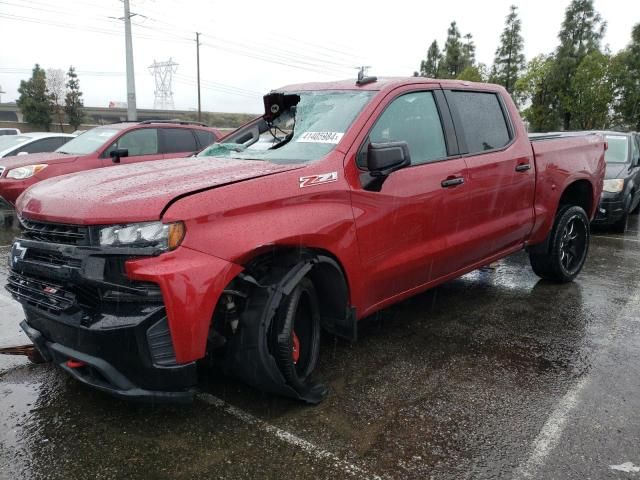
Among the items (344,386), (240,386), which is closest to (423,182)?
(344,386)

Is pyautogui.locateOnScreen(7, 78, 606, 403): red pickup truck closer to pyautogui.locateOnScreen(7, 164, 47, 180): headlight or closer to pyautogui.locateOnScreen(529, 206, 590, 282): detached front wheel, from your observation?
pyautogui.locateOnScreen(529, 206, 590, 282): detached front wheel

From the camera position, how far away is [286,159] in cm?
330

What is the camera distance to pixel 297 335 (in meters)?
3.15

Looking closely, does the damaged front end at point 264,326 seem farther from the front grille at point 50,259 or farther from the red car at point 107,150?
the red car at point 107,150

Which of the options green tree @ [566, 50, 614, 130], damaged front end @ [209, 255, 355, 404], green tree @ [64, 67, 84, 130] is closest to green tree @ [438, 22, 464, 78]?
green tree @ [566, 50, 614, 130]

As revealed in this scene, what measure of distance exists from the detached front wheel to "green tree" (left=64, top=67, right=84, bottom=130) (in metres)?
50.7

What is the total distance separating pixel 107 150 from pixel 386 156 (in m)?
6.55

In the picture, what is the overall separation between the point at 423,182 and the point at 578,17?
42.4m

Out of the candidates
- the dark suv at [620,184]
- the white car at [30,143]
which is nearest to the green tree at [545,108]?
the dark suv at [620,184]

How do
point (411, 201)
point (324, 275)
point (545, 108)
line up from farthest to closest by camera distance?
point (545, 108) < point (411, 201) < point (324, 275)

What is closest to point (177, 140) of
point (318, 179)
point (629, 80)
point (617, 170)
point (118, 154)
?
point (118, 154)

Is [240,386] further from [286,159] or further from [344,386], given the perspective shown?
[286,159]

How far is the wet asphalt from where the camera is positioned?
2529 mm

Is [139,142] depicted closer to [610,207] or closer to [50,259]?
[50,259]
